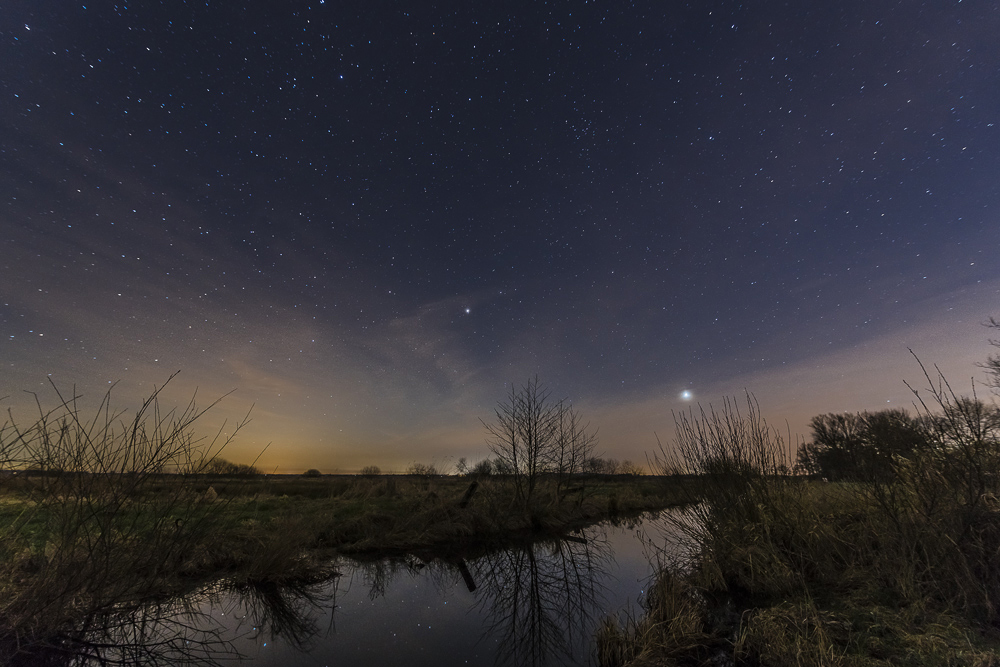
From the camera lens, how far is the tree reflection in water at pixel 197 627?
241 inches

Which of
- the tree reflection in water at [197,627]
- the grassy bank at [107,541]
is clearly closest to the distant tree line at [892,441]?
the grassy bank at [107,541]

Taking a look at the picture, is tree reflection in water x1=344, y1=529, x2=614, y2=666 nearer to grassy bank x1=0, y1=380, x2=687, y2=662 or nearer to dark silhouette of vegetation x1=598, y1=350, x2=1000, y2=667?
dark silhouette of vegetation x1=598, y1=350, x2=1000, y2=667

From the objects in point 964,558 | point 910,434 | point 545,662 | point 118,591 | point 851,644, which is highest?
point 910,434

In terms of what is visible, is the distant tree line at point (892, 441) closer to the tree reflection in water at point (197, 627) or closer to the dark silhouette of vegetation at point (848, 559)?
the dark silhouette of vegetation at point (848, 559)

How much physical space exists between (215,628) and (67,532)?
12.7ft

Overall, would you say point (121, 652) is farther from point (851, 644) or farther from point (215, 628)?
point (851, 644)

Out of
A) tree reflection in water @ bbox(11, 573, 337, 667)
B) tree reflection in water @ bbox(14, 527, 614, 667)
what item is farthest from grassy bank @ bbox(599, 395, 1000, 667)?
tree reflection in water @ bbox(11, 573, 337, 667)

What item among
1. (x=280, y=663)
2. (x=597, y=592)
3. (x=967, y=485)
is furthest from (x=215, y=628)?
(x=967, y=485)

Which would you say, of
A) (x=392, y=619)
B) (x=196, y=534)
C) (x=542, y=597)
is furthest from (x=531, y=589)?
(x=196, y=534)

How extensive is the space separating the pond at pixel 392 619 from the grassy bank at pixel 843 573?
65.8 inches

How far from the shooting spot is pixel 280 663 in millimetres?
6738

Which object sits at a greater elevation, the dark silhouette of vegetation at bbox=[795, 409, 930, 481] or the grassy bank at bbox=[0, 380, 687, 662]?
the dark silhouette of vegetation at bbox=[795, 409, 930, 481]

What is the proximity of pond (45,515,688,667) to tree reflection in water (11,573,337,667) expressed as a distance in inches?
0.9

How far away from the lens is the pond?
6.93 metres
